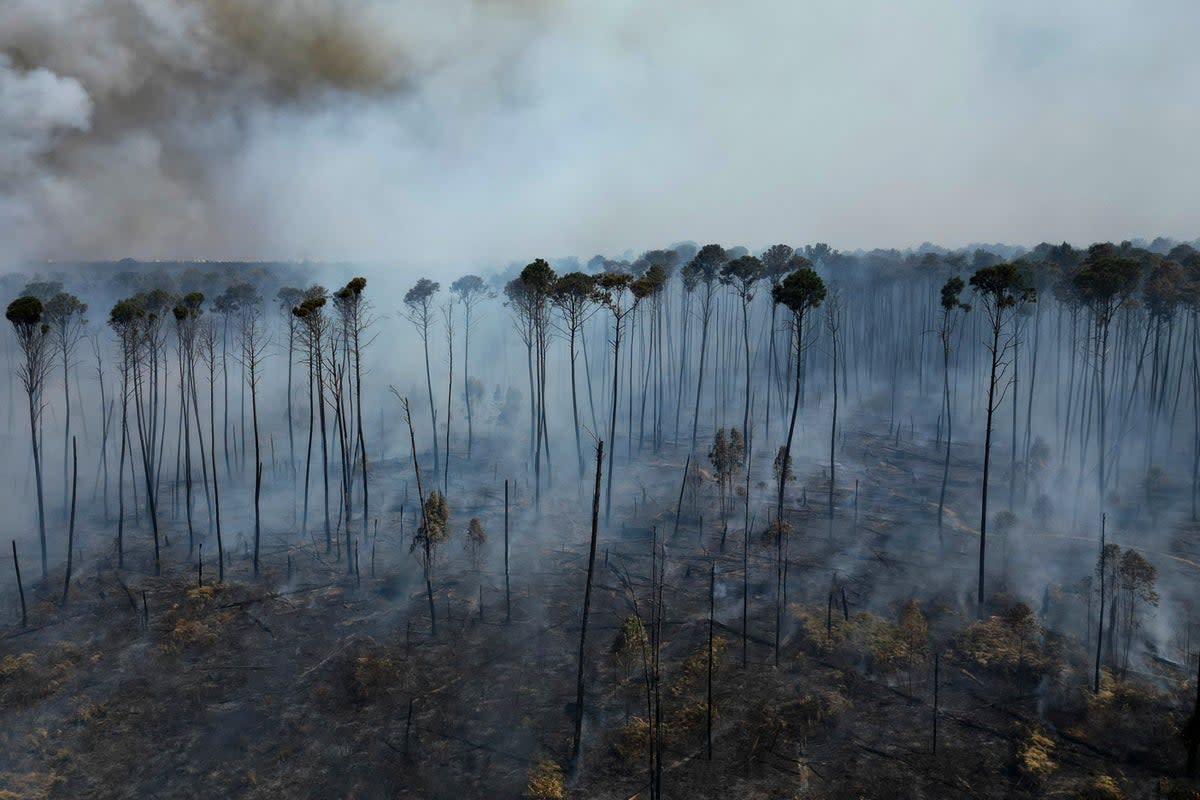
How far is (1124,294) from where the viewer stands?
47531 mm

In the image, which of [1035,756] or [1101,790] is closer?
[1101,790]

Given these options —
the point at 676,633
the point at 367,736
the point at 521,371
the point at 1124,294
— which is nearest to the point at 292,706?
the point at 367,736

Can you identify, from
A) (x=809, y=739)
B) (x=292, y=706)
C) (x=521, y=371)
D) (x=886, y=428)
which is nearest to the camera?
(x=809, y=739)

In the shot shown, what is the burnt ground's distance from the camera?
74.8 feet

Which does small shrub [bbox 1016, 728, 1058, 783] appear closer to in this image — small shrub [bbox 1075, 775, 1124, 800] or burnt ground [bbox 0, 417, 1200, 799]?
burnt ground [bbox 0, 417, 1200, 799]

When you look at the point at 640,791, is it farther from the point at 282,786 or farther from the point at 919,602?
the point at 919,602

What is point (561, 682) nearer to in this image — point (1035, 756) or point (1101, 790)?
point (1035, 756)

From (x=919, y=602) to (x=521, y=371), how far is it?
101 m

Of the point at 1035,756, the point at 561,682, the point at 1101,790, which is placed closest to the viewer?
the point at 1101,790

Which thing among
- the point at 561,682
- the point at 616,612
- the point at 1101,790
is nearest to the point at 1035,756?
the point at 1101,790

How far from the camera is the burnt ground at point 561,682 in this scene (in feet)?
74.8

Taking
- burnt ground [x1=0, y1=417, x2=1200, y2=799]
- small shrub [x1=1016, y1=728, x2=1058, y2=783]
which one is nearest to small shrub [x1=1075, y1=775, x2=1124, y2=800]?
burnt ground [x1=0, y1=417, x2=1200, y2=799]

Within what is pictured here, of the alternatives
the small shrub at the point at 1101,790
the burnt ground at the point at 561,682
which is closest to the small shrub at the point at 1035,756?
the burnt ground at the point at 561,682

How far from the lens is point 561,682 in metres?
29.0
